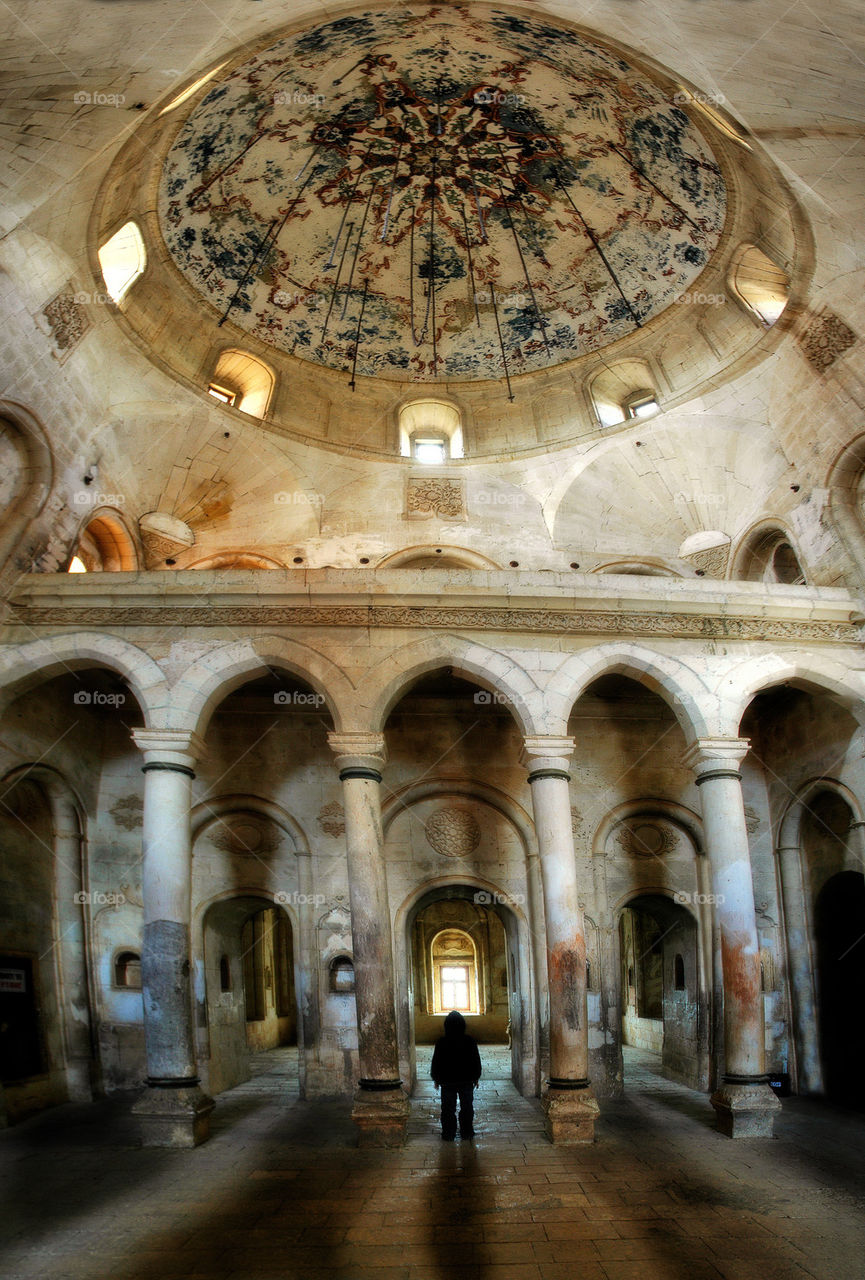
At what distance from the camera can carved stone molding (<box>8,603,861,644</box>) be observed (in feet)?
33.8

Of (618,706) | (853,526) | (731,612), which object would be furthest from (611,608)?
(853,526)

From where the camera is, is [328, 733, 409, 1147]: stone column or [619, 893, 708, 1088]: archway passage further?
[619, 893, 708, 1088]: archway passage

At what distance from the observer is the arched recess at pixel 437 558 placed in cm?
1473

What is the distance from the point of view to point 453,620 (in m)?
10.6

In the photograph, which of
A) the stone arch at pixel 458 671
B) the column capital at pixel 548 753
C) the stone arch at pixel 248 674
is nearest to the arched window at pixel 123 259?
the stone arch at pixel 248 674

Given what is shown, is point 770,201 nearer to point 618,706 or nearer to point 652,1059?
point 618,706

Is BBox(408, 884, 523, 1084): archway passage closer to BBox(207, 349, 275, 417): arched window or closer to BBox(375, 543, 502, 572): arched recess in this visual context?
BBox(375, 543, 502, 572): arched recess

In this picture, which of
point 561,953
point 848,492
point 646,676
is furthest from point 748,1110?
point 848,492

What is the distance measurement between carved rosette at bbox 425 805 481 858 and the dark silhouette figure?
3.70 metres

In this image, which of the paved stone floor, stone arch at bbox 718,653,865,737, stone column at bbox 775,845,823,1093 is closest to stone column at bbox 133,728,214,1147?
the paved stone floor

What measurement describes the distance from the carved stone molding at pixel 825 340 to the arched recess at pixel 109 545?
10.3 m

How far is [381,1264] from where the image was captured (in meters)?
5.63

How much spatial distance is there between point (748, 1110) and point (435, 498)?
32.9 ft

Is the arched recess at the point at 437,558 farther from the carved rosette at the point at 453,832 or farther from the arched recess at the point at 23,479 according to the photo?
the arched recess at the point at 23,479
